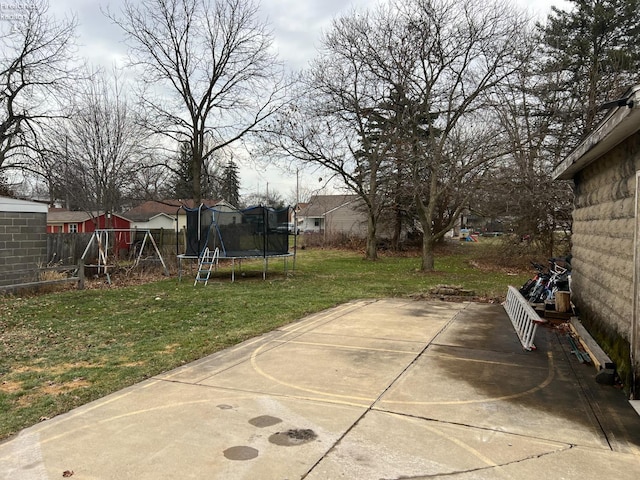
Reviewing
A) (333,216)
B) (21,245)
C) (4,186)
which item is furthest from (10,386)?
(333,216)

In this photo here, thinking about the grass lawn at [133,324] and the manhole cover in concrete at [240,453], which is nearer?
the manhole cover in concrete at [240,453]

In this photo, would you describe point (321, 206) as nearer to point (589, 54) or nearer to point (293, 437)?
point (589, 54)

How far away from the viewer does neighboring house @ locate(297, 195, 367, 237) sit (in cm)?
3638

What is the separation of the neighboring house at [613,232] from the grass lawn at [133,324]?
4172 mm

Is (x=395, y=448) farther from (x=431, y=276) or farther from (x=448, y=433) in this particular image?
(x=431, y=276)

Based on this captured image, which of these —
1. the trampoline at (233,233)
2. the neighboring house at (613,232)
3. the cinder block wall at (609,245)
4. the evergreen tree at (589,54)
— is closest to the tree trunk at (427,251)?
the trampoline at (233,233)

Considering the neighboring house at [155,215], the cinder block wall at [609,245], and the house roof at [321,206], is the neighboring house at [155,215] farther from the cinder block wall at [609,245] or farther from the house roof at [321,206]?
the cinder block wall at [609,245]

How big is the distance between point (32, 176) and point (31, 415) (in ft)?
61.0

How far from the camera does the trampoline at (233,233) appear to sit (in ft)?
48.0

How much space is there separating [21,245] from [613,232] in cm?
1372

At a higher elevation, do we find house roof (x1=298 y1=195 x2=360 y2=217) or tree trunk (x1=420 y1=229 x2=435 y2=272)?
house roof (x1=298 y1=195 x2=360 y2=217)

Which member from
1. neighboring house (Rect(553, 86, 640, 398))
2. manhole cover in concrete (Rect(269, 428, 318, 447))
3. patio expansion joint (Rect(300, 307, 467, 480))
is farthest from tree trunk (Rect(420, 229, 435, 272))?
manhole cover in concrete (Rect(269, 428, 318, 447))

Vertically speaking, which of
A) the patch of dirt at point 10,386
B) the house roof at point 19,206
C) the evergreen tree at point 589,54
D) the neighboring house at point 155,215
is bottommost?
the patch of dirt at point 10,386

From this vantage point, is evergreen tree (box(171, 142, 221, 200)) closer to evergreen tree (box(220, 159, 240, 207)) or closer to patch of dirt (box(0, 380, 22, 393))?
evergreen tree (box(220, 159, 240, 207))
